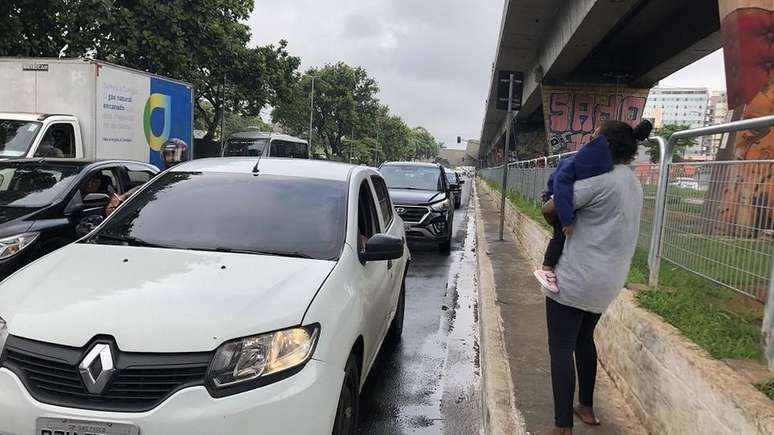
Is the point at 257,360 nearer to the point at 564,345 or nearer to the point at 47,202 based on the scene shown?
the point at 564,345

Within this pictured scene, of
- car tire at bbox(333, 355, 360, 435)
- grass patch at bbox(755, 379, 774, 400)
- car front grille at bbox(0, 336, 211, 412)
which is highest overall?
grass patch at bbox(755, 379, 774, 400)

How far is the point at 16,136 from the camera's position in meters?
9.80

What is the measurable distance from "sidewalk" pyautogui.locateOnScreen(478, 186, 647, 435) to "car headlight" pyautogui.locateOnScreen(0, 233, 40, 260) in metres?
4.13

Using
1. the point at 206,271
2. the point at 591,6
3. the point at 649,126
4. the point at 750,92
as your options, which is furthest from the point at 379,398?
the point at 591,6

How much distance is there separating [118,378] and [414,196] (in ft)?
29.7

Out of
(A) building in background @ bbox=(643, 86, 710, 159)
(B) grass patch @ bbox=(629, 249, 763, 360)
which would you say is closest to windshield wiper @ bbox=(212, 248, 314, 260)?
(B) grass patch @ bbox=(629, 249, 763, 360)

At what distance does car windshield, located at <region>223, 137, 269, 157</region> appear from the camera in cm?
2186

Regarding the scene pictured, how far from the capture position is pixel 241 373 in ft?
8.30

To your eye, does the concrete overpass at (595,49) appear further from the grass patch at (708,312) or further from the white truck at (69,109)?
the white truck at (69,109)

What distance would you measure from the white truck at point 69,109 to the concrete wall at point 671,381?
768 centimetres

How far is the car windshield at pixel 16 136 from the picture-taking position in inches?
377

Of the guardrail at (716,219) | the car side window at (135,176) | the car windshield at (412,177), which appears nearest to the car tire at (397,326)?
the guardrail at (716,219)

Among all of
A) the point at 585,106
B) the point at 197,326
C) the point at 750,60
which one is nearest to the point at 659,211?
the point at 197,326

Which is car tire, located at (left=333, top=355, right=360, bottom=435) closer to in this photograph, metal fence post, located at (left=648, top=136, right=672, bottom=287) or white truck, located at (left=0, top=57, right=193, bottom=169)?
metal fence post, located at (left=648, top=136, right=672, bottom=287)
